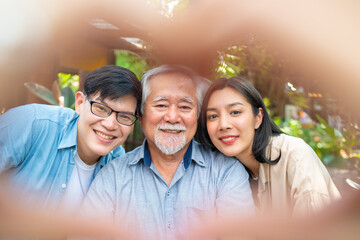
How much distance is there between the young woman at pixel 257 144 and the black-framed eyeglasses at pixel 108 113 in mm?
241

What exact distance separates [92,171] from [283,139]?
2.35 ft

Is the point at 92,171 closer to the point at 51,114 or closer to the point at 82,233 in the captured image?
the point at 51,114

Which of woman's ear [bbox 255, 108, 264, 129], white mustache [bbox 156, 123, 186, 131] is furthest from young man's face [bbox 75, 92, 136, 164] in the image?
woman's ear [bbox 255, 108, 264, 129]

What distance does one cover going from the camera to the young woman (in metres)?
0.91

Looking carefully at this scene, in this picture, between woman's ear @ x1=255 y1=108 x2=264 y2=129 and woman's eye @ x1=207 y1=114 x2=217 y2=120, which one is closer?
woman's eye @ x1=207 y1=114 x2=217 y2=120

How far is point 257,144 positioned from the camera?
3.36 feet

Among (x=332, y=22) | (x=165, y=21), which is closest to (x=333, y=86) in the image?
(x=332, y=22)

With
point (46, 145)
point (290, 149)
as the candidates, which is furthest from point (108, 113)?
point (290, 149)

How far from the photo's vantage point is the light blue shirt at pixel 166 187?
901mm

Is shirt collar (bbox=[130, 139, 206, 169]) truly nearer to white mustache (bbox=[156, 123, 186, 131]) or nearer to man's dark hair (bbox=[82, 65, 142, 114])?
white mustache (bbox=[156, 123, 186, 131])

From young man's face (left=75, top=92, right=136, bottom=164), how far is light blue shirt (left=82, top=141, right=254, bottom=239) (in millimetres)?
125

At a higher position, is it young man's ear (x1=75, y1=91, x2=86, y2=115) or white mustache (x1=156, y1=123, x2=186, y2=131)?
young man's ear (x1=75, y1=91, x2=86, y2=115)

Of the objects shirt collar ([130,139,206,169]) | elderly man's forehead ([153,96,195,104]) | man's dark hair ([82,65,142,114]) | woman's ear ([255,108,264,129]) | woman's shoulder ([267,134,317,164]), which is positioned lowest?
shirt collar ([130,139,206,169])

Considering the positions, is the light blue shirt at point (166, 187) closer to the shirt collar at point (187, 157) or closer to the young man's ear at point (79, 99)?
the shirt collar at point (187, 157)
